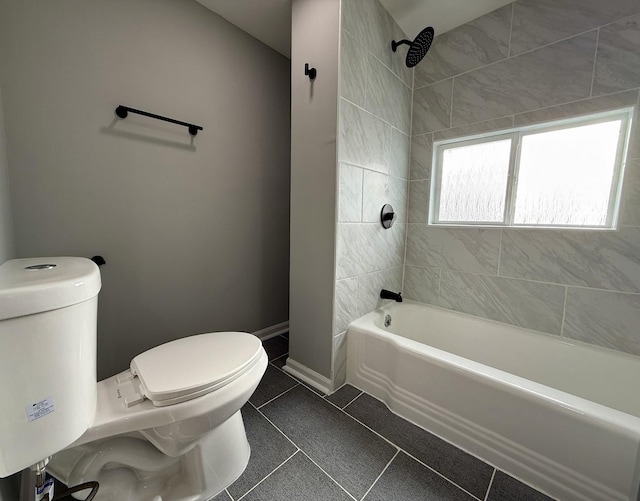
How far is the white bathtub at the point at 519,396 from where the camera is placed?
2.76 feet

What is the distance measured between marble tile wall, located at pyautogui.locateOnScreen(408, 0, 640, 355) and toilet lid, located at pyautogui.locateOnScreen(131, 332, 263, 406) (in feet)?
5.05

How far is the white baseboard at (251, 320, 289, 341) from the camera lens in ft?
6.62

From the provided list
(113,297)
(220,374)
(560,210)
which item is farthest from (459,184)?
(113,297)

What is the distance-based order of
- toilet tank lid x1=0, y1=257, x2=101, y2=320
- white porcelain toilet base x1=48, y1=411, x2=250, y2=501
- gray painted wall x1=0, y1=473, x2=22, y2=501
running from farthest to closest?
white porcelain toilet base x1=48, y1=411, x2=250, y2=501 < gray painted wall x1=0, y1=473, x2=22, y2=501 < toilet tank lid x1=0, y1=257, x2=101, y2=320

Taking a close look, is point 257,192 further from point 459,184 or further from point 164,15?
point 459,184

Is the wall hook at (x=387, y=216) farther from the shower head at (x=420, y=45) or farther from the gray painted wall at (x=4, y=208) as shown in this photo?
the gray painted wall at (x=4, y=208)

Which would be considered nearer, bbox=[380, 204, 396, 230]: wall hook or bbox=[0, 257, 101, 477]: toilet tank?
bbox=[0, 257, 101, 477]: toilet tank

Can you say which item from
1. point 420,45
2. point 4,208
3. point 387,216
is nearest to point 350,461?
point 387,216

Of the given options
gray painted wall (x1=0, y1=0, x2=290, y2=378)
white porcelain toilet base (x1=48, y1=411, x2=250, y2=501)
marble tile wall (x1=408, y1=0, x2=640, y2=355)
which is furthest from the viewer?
marble tile wall (x1=408, y1=0, x2=640, y2=355)

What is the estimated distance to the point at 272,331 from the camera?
2.10m

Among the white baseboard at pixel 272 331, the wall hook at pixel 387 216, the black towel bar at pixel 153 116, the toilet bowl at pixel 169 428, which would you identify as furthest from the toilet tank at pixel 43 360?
the wall hook at pixel 387 216

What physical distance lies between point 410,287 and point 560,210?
106 centimetres

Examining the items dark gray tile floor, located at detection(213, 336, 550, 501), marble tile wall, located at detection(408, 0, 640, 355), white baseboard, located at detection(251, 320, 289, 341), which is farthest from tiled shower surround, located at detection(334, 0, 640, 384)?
white baseboard, located at detection(251, 320, 289, 341)

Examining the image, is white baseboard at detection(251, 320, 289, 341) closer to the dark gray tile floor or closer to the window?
the dark gray tile floor
